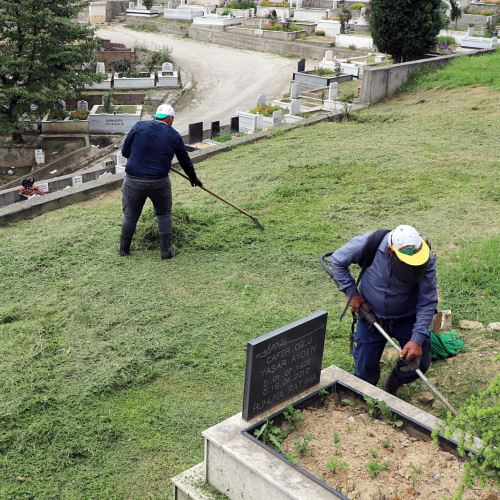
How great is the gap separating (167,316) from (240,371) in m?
1.11

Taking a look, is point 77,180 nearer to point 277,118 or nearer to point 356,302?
point 277,118

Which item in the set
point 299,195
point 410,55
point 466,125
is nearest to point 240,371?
point 299,195

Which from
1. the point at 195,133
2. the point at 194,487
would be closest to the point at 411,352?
the point at 194,487

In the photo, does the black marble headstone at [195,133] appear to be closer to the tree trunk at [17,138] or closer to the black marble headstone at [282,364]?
the tree trunk at [17,138]

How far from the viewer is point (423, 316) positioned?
178 inches

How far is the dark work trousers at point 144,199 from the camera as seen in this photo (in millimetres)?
7039

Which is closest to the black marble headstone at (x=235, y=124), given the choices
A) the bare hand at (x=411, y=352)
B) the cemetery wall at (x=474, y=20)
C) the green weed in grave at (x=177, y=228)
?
the green weed in grave at (x=177, y=228)

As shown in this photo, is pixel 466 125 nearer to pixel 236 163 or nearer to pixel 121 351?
pixel 236 163

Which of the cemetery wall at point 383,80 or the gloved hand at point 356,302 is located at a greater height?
the cemetery wall at point 383,80

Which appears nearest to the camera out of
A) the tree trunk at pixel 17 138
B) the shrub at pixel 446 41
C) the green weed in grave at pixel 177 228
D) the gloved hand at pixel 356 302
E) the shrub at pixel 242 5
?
the gloved hand at pixel 356 302

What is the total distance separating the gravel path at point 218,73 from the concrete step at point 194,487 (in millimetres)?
18467

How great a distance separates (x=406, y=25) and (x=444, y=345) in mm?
15665

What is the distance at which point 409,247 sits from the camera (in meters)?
4.31

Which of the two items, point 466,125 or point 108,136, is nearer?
point 466,125
